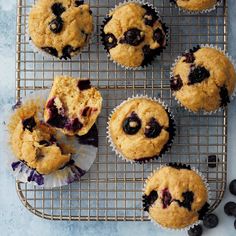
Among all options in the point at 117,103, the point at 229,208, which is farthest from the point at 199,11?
the point at 229,208

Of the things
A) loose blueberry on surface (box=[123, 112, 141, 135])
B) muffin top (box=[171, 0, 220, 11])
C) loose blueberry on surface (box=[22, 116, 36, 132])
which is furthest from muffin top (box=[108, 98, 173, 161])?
muffin top (box=[171, 0, 220, 11])

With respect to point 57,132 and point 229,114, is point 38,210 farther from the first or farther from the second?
point 229,114

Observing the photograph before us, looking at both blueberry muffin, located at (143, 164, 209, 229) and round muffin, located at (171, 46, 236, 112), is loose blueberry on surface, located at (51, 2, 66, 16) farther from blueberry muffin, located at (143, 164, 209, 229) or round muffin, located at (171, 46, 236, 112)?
blueberry muffin, located at (143, 164, 209, 229)

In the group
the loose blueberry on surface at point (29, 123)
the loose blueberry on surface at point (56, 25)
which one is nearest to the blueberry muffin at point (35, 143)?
the loose blueberry on surface at point (29, 123)

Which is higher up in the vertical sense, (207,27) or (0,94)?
(207,27)

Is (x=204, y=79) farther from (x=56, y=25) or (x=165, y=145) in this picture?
(x=56, y=25)

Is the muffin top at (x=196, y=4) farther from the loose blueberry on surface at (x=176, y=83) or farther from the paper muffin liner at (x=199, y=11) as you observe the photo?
the loose blueberry on surface at (x=176, y=83)

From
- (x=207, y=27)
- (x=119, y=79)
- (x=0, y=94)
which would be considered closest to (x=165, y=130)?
(x=119, y=79)
